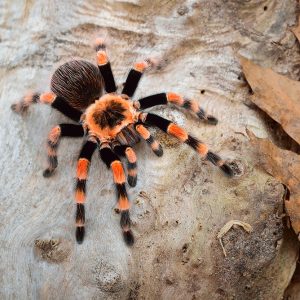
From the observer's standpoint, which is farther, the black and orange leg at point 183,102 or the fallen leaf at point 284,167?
the black and orange leg at point 183,102

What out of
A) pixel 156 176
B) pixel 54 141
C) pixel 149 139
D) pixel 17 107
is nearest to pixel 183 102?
pixel 149 139

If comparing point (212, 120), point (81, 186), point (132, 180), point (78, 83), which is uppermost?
point (212, 120)

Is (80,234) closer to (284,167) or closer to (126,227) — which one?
(126,227)

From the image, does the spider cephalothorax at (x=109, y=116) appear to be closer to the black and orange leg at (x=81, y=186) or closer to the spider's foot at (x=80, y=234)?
the black and orange leg at (x=81, y=186)

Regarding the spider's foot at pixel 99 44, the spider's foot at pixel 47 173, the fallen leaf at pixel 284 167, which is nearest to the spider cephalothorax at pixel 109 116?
the spider's foot at pixel 99 44

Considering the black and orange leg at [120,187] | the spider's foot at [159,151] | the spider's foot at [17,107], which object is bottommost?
the black and orange leg at [120,187]

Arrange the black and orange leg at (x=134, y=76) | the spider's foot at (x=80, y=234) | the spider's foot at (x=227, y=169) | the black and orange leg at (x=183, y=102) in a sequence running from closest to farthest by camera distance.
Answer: the spider's foot at (x=80, y=234)
the spider's foot at (x=227, y=169)
the black and orange leg at (x=183, y=102)
the black and orange leg at (x=134, y=76)

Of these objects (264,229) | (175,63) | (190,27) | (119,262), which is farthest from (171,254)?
(190,27)
